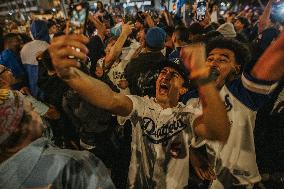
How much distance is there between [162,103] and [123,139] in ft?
7.76

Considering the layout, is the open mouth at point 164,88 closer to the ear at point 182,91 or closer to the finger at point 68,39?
the ear at point 182,91

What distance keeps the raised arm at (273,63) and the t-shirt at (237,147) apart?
371 millimetres

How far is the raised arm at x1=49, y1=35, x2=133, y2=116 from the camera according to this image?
169 cm

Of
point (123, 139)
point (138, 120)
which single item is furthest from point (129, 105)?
point (123, 139)

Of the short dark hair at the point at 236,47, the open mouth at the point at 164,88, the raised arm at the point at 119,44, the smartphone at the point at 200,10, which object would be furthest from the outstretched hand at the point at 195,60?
the smartphone at the point at 200,10

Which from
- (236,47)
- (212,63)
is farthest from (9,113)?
(236,47)

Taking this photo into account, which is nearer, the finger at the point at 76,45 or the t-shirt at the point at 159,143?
the finger at the point at 76,45

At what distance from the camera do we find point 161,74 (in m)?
3.11

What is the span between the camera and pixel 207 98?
1.95 meters

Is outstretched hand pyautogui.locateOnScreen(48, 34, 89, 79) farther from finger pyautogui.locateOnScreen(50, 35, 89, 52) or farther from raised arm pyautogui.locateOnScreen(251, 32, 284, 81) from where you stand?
raised arm pyautogui.locateOnScreen(251, 32, 284, 81)

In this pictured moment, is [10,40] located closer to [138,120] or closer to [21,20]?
[138,120]

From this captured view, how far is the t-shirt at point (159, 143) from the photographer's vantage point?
2.73 m

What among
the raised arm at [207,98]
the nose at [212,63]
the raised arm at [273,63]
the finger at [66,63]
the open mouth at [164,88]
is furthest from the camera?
the nose at [212,63]

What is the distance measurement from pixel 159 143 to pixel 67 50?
1369 millimetres
